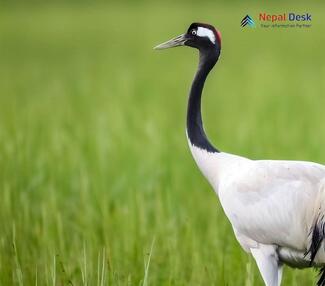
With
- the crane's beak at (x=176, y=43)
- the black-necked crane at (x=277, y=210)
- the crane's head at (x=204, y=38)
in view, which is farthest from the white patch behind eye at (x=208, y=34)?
the black-necked crane at (x=277, y=210)

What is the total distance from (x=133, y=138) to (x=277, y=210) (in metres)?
3.90

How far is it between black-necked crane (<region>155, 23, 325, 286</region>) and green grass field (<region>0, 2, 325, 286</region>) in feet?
0.48

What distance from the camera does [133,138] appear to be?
7746mm

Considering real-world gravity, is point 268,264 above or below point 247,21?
below

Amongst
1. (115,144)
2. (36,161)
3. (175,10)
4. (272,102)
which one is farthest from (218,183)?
(175,10)

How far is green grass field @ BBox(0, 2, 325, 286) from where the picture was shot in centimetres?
476

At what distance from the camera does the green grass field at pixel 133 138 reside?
4762 mm

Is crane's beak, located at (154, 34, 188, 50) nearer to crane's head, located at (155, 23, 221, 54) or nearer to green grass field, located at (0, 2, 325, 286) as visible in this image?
crane's head, located at (155, 23, 221, 54)

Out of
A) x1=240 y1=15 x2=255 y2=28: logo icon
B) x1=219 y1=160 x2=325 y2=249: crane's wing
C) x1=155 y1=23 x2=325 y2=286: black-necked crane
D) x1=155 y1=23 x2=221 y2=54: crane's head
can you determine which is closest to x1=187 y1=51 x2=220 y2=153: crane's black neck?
x1=155 y1=23 x2=221 y2=54: crane's head

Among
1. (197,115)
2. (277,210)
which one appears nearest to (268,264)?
(277,210)

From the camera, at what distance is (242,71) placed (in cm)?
1190

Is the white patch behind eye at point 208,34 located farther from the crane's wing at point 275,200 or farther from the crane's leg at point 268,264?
the crane's leg at point 268,264

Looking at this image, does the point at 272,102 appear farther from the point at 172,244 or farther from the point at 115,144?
the point at 172,244

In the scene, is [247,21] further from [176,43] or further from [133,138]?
[133,138]
